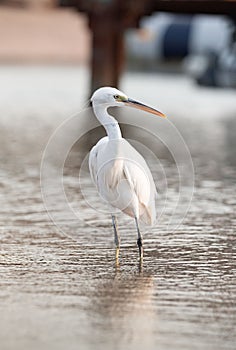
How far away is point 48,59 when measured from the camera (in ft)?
140

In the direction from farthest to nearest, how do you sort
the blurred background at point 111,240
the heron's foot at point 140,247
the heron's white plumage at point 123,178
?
the heron's foot at point 140,247, the heron's white plumage at point 123,178, the blurred background at point 111,240

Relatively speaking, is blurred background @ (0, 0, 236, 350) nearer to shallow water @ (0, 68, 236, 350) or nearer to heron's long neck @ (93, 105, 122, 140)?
shallow water @ (0, 68, 236, 350)

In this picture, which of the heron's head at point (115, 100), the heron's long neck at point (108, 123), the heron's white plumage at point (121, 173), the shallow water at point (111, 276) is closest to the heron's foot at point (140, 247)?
the shallow water at point (111, 276)

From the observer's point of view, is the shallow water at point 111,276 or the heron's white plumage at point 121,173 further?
the heron's white plumage at point 121,173

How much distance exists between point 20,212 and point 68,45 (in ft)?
118

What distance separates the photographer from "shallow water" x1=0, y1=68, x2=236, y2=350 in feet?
16.7

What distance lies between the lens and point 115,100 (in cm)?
657

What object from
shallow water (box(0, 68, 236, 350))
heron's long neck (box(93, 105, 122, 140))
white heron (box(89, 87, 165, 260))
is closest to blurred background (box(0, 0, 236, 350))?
shallow water (box(0, 68, 236, 350))

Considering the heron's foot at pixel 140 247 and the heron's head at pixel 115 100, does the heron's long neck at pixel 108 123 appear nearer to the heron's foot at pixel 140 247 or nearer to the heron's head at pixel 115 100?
the heron's head at pixel 115 100

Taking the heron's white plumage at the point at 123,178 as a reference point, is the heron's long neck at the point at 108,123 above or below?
above

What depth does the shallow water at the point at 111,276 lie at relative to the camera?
201 inches

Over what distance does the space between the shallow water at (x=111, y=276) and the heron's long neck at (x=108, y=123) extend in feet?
2.31

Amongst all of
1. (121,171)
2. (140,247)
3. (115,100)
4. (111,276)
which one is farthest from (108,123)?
(111,276)

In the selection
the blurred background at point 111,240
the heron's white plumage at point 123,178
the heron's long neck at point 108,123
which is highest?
the heron's long neck at point 108,123
